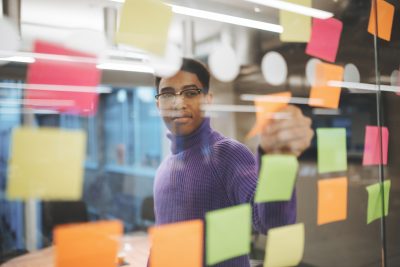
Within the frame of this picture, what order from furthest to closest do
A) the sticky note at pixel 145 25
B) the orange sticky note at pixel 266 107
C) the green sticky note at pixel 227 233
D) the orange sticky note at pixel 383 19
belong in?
the orange sticky note at pixel 383 19 < the orange sticky note at pixel 266 107 < the green sticky note at pixel 227 233 < the sticky note at pixel 145 25

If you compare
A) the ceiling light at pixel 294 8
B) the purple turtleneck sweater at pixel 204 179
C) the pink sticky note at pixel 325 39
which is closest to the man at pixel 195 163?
the purple turtleneck sweater at pixel 204 179

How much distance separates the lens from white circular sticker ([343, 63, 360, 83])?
129cm

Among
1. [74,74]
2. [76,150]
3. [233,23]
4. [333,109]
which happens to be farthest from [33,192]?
[333,109]

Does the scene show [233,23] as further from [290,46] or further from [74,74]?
[74,74]

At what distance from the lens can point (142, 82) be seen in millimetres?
790

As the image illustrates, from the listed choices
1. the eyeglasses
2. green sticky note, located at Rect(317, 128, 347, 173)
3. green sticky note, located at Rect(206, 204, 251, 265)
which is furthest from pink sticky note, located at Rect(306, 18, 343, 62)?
green sticky note, located at Rect(206, 204, 251, 265)

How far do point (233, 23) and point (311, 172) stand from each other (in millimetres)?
518

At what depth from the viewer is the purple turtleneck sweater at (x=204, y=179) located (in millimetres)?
816

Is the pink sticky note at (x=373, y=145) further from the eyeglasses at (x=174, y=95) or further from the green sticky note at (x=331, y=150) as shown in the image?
the eyeglasses at (x=174, y=95)

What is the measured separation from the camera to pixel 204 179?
2.77 feet

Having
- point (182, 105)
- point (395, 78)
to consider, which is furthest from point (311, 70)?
point (395, 78)

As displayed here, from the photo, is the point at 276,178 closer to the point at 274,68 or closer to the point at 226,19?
the point at 274,68

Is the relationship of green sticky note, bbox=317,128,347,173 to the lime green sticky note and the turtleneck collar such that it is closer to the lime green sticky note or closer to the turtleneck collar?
the lime green sticky note

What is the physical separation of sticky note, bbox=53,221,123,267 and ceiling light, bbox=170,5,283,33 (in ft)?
1.68
